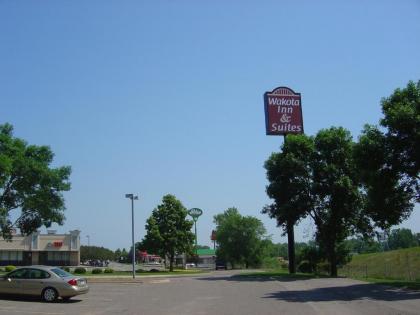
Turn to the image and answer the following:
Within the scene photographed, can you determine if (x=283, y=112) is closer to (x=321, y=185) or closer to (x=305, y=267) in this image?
(x=321, y=185)

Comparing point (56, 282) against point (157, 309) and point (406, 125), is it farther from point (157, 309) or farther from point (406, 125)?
point (406, 125)

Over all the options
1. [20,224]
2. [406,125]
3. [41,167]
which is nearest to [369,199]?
[406,125]

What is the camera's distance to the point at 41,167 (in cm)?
4212

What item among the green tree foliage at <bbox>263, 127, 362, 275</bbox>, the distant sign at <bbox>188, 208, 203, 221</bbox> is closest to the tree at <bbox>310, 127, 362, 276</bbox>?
the green tree foliage at <bbox>263, 127, 362, 275</bbox>

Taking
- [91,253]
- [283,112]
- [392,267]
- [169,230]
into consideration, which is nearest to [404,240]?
[91,253]

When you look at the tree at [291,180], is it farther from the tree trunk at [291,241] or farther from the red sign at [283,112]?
the red sign at [283,112]

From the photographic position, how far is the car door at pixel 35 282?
19812 millimetres

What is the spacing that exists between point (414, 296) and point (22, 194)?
32.2m

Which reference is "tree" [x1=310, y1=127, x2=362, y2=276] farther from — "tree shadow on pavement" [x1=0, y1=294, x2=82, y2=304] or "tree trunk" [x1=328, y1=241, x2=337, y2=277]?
"tree shadow on pavement" [x1=0, y1=294, x2=82, y2=304]

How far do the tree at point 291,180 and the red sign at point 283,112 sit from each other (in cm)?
599

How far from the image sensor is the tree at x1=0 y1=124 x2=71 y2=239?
41469 millimetres

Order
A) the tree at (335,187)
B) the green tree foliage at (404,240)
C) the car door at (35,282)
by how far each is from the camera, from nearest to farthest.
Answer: the car door at (35,282) → the tree at (335,187) → the green tree foliage at (404,240)

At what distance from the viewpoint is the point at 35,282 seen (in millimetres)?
19891

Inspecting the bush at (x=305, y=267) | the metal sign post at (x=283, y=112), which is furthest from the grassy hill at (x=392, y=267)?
the metal sign post at (x=283, y=112)
